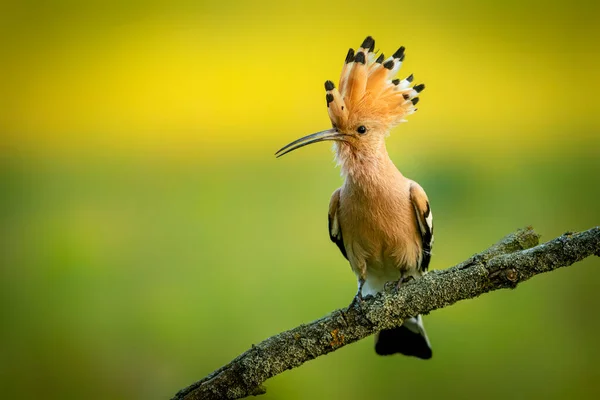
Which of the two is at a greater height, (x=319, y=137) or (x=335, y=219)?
(x=319, y=137)

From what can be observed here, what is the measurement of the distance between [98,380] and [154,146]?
1.05m

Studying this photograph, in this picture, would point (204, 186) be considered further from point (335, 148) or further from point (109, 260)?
point (335, 148)

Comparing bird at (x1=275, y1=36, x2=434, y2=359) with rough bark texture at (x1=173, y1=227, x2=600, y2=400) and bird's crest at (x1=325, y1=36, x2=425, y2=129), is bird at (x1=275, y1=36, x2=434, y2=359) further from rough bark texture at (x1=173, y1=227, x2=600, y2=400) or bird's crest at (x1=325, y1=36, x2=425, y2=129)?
rough bark texture at (x1=173, y1=227, x2=600, y2=400)

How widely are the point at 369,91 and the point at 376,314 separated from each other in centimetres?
52

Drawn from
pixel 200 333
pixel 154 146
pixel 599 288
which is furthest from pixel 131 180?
pixel 599 288

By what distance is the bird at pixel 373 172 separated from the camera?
1.42 meters

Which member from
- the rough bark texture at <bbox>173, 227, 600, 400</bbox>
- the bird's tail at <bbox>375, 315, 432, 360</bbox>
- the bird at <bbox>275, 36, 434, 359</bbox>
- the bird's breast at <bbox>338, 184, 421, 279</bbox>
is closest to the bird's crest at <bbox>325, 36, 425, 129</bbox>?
the bird at <bbox>275, 36, 434, 359</bbox>

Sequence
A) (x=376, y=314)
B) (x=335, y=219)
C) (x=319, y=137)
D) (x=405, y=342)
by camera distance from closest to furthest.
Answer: (x=376, y=314) < (x=319, y=137) < (x=335, y=219) < (x=405, y=342)

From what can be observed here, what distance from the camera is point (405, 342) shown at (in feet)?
5.68

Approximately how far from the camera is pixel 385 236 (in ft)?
4.83

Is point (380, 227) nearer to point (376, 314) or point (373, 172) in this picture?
point (373, 172)

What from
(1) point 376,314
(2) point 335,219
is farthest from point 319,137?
(1) point 376,314

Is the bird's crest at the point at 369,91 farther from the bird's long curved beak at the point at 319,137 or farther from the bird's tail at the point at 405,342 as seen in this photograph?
the bird's tail at the point at 405,342

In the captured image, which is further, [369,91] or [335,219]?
[335,219]
